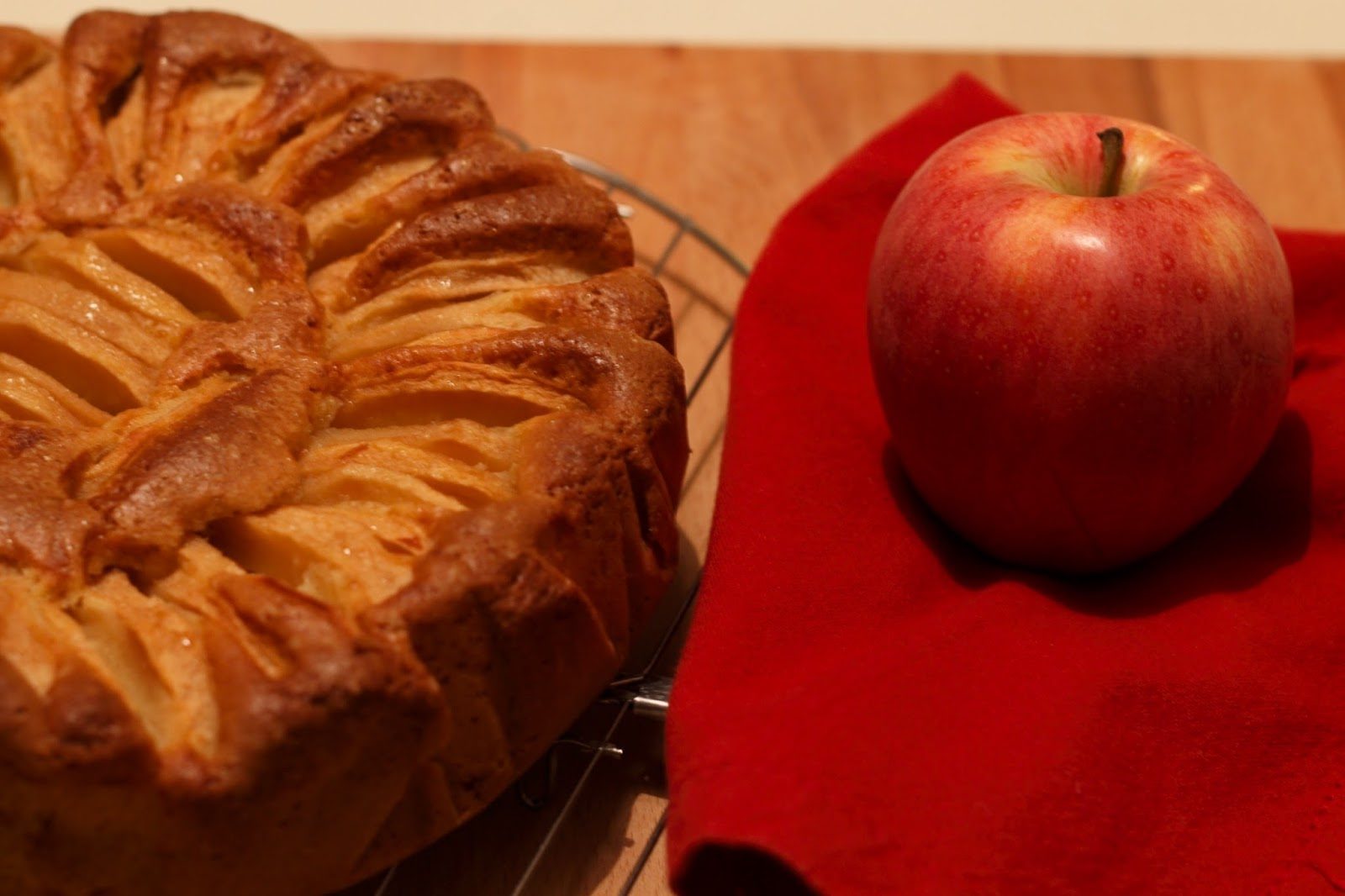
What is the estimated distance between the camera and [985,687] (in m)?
1.21

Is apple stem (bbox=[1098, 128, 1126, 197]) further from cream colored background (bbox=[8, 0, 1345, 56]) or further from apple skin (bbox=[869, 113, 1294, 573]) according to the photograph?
cream colored background (bbox=[8, 0, 1345, 56])

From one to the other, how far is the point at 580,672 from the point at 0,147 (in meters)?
0.76

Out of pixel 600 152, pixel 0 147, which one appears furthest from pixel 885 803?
pixel 600 152

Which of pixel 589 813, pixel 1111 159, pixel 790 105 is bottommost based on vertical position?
pixel 589 813

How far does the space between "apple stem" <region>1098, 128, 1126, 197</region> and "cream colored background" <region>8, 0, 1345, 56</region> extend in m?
1.02

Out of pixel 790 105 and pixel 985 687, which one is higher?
pixel 790 105

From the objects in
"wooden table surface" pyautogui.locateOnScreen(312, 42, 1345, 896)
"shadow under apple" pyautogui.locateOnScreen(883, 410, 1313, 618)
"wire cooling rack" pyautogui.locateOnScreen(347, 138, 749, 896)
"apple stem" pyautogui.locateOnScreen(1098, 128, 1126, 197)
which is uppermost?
"apple stem" pyautogui.locateOnScreen(1098, 128, 1126, 197)

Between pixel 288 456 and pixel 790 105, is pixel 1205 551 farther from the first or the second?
pixel 790 105

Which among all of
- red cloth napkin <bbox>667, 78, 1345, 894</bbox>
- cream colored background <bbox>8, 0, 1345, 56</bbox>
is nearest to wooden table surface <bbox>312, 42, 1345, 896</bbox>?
cream colored background <bbox>8, 0, 1345, 56</bbox>

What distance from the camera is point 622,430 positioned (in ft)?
4.04

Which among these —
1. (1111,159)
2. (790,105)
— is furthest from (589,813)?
(790,105)

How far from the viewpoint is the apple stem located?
1.30 m

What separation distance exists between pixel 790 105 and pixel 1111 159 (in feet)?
2.94

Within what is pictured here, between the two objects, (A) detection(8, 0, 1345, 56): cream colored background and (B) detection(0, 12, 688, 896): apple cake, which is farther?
(A) detection(8, 0, 1345, 56): cream colored background
